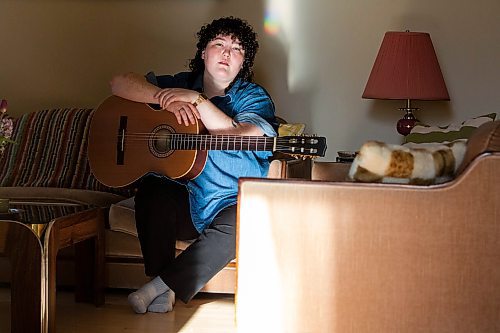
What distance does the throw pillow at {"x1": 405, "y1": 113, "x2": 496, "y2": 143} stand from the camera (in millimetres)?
3238

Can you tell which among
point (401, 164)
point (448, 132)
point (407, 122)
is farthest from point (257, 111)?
point (401, 164)

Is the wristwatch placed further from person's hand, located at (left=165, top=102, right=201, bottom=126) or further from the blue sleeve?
the blue sleeve

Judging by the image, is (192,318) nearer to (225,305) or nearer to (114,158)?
(225,305)

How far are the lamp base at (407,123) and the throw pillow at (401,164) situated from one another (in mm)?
1863

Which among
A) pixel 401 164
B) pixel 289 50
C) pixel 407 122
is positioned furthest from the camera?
pixel 289 50

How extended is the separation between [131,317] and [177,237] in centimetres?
34

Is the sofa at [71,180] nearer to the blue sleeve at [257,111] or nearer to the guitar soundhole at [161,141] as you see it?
the blue sleeve at [257,111]

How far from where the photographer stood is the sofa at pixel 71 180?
3482mm

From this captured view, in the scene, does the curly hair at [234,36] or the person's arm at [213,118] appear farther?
the curly hair at [234,36]

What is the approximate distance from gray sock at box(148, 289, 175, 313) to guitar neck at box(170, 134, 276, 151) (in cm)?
53

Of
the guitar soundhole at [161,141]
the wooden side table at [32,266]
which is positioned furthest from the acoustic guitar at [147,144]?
the wooden side table at [32,266]

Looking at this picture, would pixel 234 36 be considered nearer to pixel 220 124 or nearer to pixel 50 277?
pixel 220 124

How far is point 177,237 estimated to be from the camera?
11.0ft

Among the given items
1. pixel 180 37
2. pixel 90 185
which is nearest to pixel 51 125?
pixel 90 185
